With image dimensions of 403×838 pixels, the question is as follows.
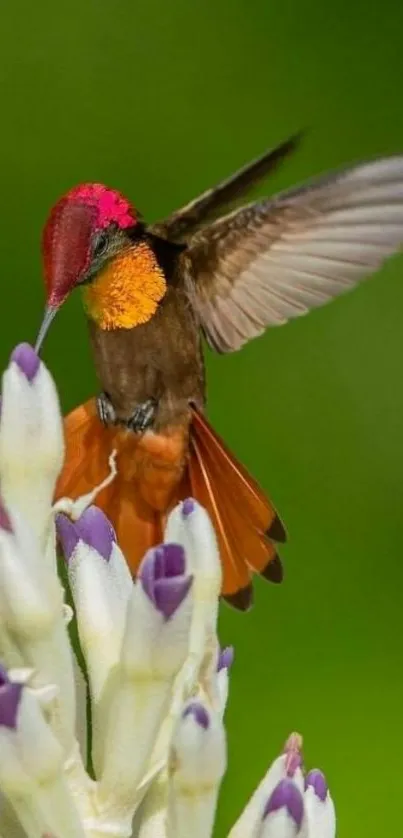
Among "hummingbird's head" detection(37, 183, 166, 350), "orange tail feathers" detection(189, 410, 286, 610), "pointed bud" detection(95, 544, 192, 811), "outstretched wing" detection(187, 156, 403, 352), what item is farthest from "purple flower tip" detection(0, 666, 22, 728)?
"outstretched wing" detection(187, 156, 403, 352)

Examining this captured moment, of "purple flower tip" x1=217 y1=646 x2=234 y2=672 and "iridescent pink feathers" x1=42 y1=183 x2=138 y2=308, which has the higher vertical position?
"iridescent pink feathers" x1=42 y1=183 x2=138 y2=308

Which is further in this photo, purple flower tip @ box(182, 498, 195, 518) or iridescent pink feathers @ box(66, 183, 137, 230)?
iridescent pink feathers @ box(66, 183, 137, 230)

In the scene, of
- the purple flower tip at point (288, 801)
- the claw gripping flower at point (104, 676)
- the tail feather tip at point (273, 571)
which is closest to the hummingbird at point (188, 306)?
the tail feather tip at point (273, 571)

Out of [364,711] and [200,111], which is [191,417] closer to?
[364,711]

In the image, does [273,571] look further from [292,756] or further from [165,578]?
[165,578]

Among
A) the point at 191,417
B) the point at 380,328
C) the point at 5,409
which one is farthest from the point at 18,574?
the point at 380,328

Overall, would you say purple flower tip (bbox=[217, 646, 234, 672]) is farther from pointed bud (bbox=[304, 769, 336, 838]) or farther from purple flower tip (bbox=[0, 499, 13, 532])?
purple flower tip (bbox=[0, 499, 13, 532])

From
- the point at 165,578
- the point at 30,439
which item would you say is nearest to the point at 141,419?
the point at 30,439
